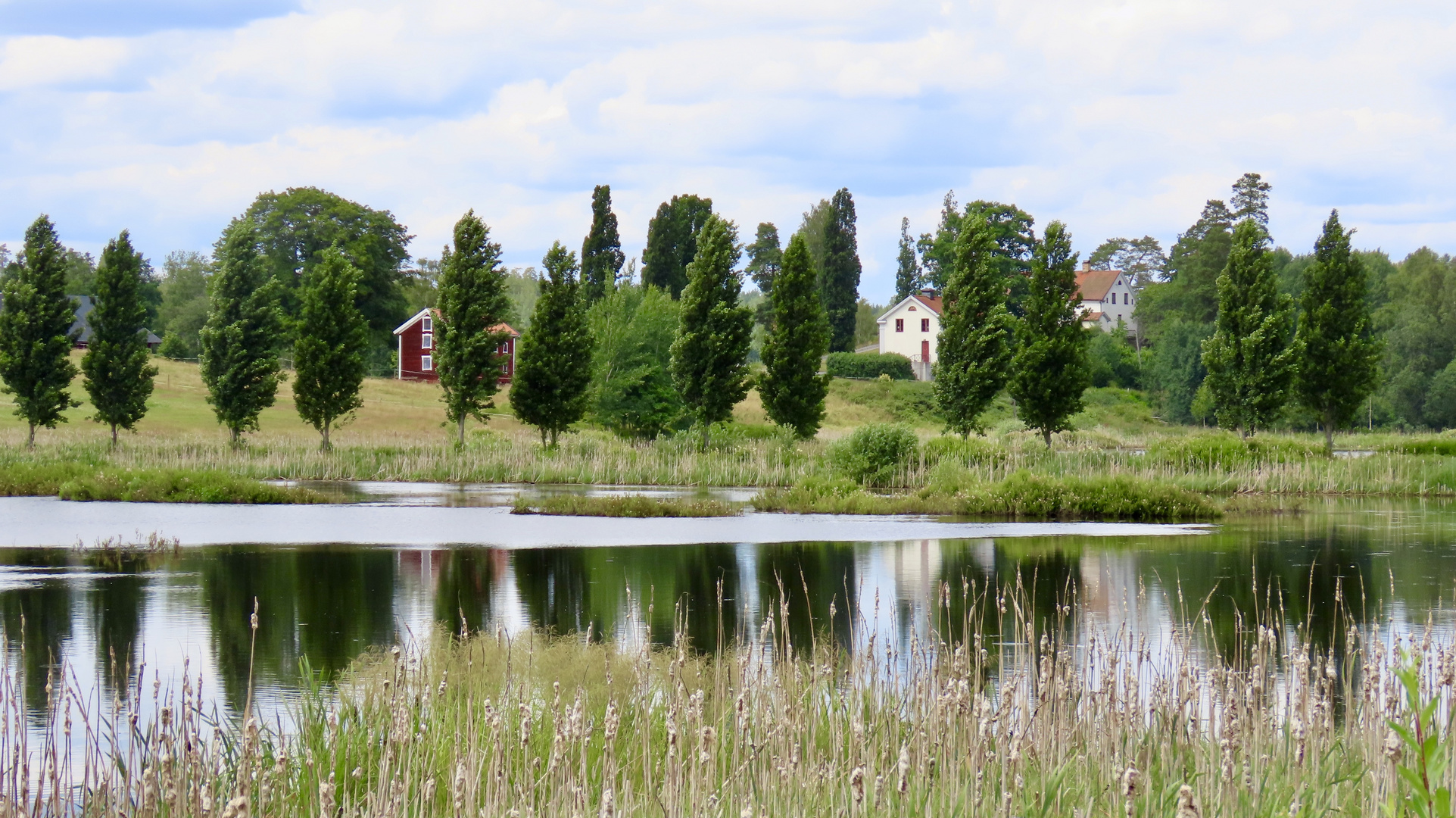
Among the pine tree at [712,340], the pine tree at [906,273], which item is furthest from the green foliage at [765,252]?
the pine tree at [712,340]

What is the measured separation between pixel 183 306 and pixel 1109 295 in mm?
66897

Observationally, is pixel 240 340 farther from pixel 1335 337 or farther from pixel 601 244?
pixel 1335 337

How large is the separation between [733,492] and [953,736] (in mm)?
26289

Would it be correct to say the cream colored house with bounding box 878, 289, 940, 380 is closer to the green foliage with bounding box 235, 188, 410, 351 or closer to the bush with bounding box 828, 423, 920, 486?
the green foliage with bounding box 235, 188, 410, 351

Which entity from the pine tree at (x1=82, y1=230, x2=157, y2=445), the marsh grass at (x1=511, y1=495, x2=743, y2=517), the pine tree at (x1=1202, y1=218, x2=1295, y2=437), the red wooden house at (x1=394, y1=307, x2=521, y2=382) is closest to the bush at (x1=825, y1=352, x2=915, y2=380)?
the red wooden house at (x1=394, y1=307, x2=521, y2=382)

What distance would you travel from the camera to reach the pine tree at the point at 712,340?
4184 cm

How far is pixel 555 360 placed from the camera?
41312 mm

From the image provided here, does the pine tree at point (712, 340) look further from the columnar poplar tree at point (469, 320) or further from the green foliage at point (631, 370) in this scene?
the columnar poplar tree at point (469, 320)

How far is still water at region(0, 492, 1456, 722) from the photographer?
1173 centimetres

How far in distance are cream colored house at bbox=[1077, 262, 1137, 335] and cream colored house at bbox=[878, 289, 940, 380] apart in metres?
17.9

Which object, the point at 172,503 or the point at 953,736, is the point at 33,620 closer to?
the point at 953,736

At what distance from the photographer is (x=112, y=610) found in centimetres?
1361

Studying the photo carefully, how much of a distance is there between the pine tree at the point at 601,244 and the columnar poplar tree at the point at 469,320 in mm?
22318

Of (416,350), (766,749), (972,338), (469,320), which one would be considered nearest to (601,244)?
(416,350)
